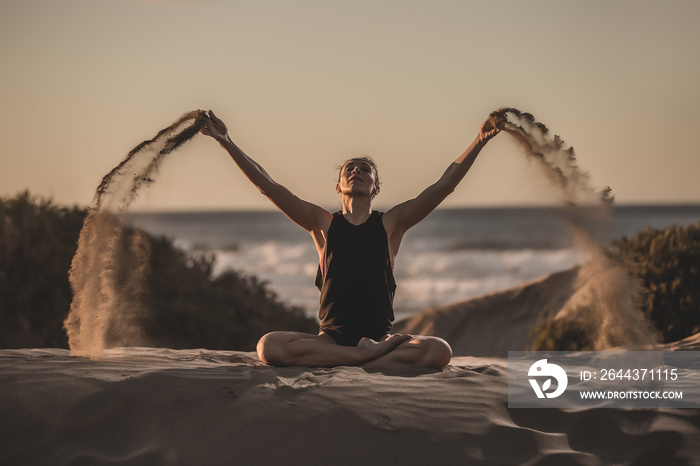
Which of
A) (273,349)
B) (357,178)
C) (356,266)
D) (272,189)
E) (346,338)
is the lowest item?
(273,349)

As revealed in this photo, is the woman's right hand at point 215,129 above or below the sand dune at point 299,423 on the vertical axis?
above

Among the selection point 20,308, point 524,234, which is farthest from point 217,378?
point 524,234

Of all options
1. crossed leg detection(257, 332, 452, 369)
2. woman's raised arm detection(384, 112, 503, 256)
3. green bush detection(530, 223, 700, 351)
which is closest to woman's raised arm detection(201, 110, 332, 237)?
woman's raised arm detection(384, 112, 503, 256)

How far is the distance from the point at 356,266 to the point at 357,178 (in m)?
0.70

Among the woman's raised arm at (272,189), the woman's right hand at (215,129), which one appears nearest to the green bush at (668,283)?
the woman's raised arm at (272,189)

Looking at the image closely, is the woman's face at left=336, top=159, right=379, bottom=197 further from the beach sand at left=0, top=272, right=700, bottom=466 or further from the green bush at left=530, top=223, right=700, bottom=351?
the green bush at left=530, top=223, right=700, bottom=351

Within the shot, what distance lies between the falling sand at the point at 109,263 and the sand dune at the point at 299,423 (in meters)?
1.07

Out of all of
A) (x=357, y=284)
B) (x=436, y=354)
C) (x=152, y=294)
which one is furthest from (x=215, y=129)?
(x=152, y=294)

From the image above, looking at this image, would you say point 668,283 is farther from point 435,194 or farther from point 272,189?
point 272,189

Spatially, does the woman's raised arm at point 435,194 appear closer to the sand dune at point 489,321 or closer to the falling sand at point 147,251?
the falling sand at point 147,251

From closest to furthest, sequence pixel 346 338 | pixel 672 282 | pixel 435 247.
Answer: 1. pixel 346 338
2. pixel 672 282
3. pixel 435 247

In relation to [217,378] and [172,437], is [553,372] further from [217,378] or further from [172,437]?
[172,437]

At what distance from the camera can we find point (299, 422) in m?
4.29

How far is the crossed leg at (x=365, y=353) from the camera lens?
555 centimetres
